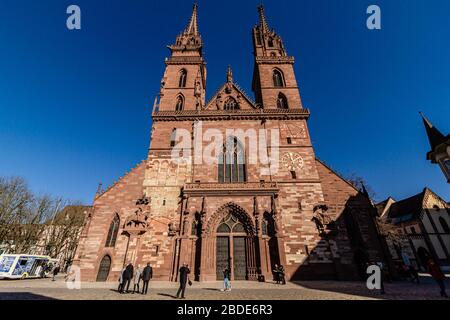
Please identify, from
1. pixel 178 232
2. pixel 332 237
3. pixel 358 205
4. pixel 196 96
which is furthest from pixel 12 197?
pixel 358 205

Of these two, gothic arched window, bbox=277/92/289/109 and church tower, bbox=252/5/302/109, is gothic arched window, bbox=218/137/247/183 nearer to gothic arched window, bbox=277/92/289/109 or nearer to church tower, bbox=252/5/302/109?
church tower, bbox=252/5/302/109

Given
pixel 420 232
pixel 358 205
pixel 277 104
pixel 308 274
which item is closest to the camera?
pixel 308 274

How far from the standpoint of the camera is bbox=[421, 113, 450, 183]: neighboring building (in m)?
19.0

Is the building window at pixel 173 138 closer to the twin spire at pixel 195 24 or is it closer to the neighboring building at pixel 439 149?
the twin spire at pixel 195 24

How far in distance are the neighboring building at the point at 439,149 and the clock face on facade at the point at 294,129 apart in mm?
12144

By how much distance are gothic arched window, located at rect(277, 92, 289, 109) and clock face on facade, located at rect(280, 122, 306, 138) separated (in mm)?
2709

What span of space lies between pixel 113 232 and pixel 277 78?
2269 cm

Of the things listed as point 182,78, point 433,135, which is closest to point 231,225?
point 182,78

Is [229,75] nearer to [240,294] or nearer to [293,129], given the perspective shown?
[293,129]

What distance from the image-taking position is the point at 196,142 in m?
19.7

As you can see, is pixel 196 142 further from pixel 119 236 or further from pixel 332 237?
pixel 332 237
